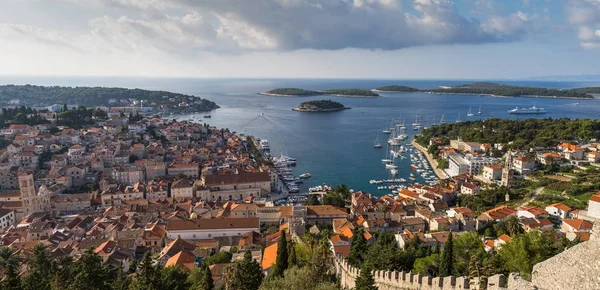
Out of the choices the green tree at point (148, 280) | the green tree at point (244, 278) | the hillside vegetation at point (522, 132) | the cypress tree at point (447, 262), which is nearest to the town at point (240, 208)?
the cypress tree at point (447, 262)

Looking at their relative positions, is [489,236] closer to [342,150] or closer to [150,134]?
[342,150]

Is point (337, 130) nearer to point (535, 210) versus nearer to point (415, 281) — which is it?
point (535, 210)

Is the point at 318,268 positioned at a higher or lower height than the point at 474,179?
higher

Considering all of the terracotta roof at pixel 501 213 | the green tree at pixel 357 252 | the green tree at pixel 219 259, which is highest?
the green tree at pixel 357 252

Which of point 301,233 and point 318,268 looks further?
point 301,233

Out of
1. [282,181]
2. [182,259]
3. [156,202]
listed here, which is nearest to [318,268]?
[182,259]

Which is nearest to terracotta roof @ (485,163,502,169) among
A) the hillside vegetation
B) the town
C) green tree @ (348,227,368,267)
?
the town

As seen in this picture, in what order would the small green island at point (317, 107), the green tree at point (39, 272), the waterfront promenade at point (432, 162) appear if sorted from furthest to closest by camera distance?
the small green island at point (317, 107), the waterfront promenade at point (432, 162), the green tree at point (39, 272)

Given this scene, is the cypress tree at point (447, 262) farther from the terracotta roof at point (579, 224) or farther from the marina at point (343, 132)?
the marina at point (343, 132)
